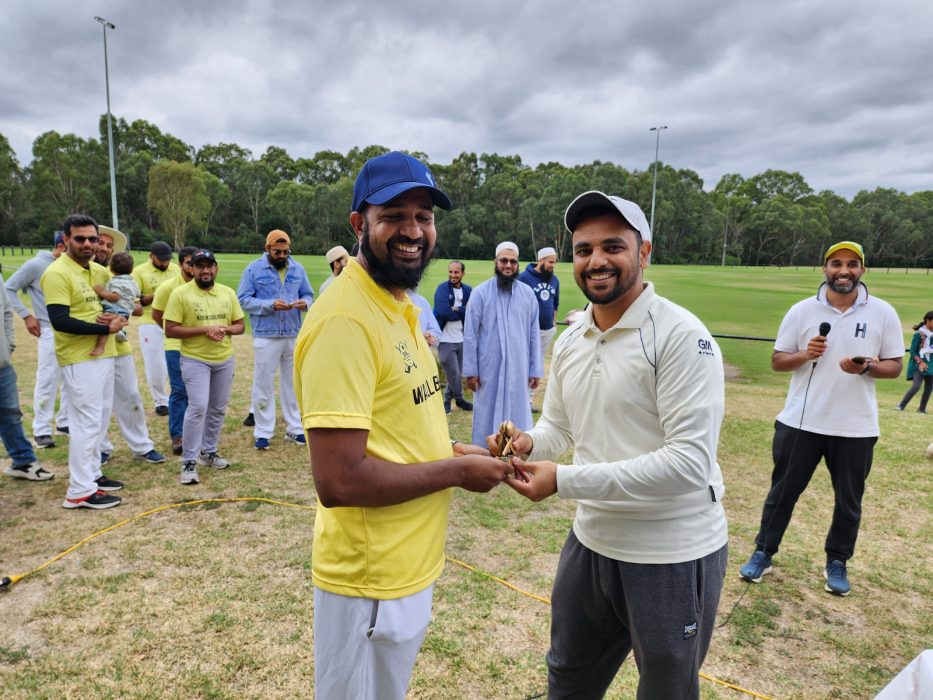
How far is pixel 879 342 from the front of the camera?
12.3 ft

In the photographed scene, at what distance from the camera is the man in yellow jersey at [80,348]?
15.4 ft

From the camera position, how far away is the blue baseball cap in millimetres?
1658

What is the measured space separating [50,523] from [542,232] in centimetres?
7758

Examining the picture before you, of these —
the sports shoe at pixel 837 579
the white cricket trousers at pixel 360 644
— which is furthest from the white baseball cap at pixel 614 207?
the sports shoe at pixel 837 579

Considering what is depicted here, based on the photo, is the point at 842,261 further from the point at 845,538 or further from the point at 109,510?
the point at 109,510

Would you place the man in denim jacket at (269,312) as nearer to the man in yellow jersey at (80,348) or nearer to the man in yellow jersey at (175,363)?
the man in yellow jersey at (175,363)

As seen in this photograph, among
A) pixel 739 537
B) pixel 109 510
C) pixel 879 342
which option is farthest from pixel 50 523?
pixel 879 342

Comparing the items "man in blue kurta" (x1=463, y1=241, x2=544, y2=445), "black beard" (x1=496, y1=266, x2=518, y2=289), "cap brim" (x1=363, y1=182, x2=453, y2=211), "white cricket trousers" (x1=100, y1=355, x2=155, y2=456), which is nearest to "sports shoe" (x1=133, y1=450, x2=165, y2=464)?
"white cricket trousers" (x1=100, y1=355, x2=155, y2=456)

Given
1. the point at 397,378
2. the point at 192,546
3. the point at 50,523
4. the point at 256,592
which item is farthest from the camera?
the point at 50,523

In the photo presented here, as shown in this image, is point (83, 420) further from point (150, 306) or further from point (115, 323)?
point (150, 306)

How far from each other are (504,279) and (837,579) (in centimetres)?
402

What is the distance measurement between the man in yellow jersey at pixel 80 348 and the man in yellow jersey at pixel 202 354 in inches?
28.8

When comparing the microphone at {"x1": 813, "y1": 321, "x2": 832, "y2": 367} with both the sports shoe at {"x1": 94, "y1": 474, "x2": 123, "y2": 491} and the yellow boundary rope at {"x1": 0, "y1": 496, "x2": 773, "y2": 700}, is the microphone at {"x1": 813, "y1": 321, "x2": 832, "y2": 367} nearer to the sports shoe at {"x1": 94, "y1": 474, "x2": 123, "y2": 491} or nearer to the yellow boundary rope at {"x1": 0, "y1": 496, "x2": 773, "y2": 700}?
the yellow boundary rope at {"x1": 0, "y1": 496, "x2": 773, "y2": 700}

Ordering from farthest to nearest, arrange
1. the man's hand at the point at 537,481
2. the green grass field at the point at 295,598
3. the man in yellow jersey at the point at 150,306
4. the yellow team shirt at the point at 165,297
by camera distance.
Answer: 1. the man in yellow jersey at the point at 150,306
2. the yellow team shirt at the point at 165,297
3. the green grass field at the point at 295,598
4. the man's hand at the point at 537,481
